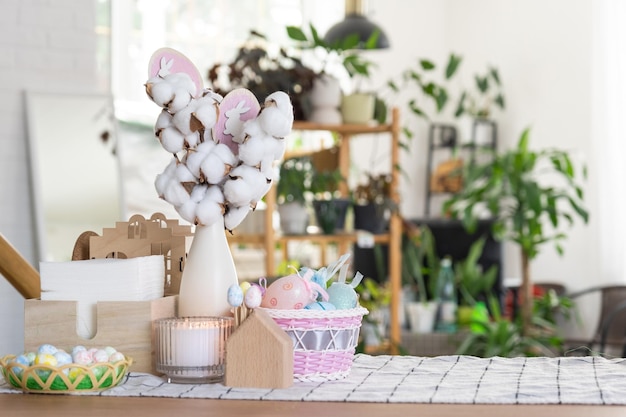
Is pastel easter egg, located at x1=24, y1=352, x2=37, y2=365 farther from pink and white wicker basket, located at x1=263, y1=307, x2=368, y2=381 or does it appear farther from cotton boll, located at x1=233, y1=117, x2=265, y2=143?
cotton boll, located at x1=233, y1=117, x2=265, y2=143

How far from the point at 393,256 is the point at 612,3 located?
274 centimetres

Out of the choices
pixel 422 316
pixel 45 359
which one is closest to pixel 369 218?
pixel 422 316

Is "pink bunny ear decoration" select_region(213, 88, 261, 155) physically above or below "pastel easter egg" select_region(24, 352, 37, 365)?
above

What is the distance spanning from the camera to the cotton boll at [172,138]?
1631 millimetres

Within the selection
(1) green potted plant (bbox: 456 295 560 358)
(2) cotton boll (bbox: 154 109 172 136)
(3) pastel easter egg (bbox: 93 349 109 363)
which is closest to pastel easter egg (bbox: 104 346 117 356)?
(3) pastel easter egg (bbox: 93 349 109 363)

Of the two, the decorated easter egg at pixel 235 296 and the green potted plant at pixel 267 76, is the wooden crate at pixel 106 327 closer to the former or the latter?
the decorated easter egg at pixel 235 296

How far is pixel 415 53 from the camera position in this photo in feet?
30.0

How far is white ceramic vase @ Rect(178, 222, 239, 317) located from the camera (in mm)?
1670

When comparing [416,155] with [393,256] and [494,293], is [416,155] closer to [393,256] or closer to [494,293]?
[494,293]

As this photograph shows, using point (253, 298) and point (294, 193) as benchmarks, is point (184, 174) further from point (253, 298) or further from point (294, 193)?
point (294, 193)

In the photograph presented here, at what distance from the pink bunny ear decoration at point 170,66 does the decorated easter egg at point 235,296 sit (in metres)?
0.31

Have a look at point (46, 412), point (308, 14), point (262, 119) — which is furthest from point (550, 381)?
point (308, 14)

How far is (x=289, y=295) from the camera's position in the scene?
1.63m

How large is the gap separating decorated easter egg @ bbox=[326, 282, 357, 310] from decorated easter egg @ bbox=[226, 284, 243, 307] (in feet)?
0.54
